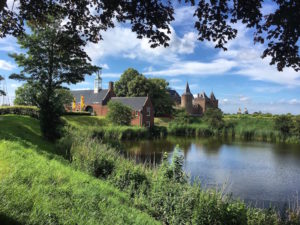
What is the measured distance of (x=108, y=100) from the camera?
163ft

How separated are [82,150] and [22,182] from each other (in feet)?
17.2

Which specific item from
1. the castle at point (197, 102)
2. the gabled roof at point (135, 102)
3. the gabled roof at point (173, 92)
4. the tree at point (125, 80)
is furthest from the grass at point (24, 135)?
the gabled roof at point (173, 92)

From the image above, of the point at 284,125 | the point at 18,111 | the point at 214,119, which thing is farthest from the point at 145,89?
the point at 18,111

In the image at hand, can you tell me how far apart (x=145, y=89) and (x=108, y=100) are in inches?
359

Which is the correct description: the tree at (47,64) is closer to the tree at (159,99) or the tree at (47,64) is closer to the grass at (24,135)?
the grass at (24,135)

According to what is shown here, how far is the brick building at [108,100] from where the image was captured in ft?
134

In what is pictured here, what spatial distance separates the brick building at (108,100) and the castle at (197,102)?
29.6 m

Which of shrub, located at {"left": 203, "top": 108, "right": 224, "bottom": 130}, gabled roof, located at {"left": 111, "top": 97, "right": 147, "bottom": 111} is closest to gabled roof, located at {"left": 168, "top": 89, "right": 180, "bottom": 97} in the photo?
shrub, located at {"left": 203, "top": 108, "right": 224, "bottom": 130}

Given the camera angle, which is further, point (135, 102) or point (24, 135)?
point (135, 102)

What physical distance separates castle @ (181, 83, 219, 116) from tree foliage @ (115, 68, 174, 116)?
17.0 m

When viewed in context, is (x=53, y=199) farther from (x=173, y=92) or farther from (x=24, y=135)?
(x=173, y=92)

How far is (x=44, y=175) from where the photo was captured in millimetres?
6289

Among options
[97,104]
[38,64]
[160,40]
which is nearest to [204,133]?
[97,104]

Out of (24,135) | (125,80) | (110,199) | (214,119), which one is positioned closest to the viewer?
(110,199)
